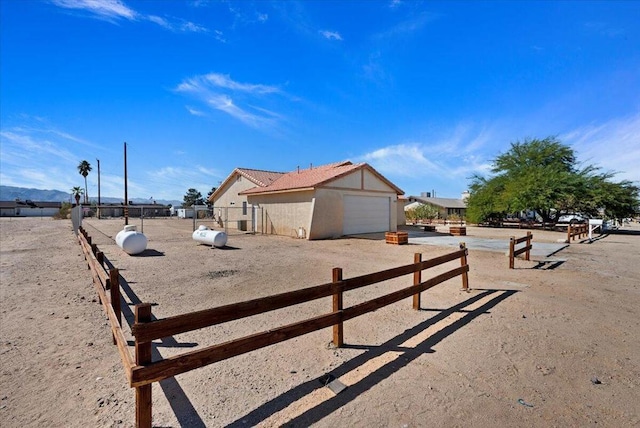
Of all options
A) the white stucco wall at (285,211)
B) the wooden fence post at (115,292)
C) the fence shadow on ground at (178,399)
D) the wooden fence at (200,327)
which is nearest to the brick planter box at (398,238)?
→ the white stucco wall at (285,211)

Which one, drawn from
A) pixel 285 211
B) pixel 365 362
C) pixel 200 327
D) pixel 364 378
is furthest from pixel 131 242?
pixel 364 378

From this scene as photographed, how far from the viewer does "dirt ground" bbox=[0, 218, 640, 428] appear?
274 centimetres

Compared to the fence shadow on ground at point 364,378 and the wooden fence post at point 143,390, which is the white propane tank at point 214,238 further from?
the wooden fence post at point 143,390

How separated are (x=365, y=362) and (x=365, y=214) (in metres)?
16.7

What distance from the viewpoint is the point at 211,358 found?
2.67 metres

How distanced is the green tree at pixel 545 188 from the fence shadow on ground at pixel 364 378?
24596 millimetres

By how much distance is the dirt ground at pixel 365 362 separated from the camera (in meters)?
2.74

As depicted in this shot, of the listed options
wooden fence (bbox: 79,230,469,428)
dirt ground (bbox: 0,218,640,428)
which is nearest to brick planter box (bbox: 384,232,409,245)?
dirt ground (bbox: 0,218,640,428)

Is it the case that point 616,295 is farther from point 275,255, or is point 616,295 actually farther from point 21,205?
point 21,205

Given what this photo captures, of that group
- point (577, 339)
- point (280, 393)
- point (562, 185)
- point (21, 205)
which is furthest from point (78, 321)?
point (21, 205)

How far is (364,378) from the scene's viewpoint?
3.29 metres

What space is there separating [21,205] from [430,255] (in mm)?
98740

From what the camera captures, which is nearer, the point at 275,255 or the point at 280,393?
the point at 280,393

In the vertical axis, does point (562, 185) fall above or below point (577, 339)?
above
